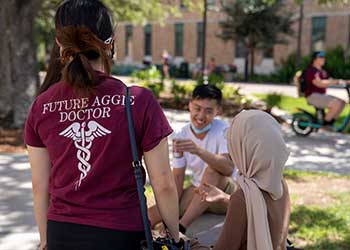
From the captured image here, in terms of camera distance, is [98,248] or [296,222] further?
[296,222]

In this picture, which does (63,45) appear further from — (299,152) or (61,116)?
(299,152)

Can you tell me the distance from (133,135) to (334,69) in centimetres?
3026

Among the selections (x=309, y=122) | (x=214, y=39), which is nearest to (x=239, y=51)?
(x=214, y=39)

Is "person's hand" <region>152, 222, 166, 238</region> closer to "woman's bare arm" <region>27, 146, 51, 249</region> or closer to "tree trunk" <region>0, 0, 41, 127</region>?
"woman's bare arm" <region>27, 146, 51, 249</region>

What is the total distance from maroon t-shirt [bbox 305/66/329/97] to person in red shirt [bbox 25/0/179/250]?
7839 mm

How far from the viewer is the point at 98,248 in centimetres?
196

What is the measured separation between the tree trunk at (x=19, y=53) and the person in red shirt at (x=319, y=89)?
5000mm

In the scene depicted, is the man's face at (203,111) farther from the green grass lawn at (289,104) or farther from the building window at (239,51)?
the building window at (239,51)

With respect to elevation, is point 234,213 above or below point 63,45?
below

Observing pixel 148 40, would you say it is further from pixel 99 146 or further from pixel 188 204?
pixel 99 146

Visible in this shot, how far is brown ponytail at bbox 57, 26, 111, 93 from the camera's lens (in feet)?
6.35

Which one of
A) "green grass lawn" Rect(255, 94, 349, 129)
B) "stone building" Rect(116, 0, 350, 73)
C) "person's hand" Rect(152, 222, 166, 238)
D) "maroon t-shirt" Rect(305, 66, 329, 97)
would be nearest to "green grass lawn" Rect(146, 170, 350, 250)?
"person's hand" Rect(152, 222, 166, 238)

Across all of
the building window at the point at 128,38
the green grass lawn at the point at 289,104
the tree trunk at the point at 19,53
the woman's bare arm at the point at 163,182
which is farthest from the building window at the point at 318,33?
the woman's bare arm at the point at 163,182

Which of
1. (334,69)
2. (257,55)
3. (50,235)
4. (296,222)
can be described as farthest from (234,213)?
(257,55)
